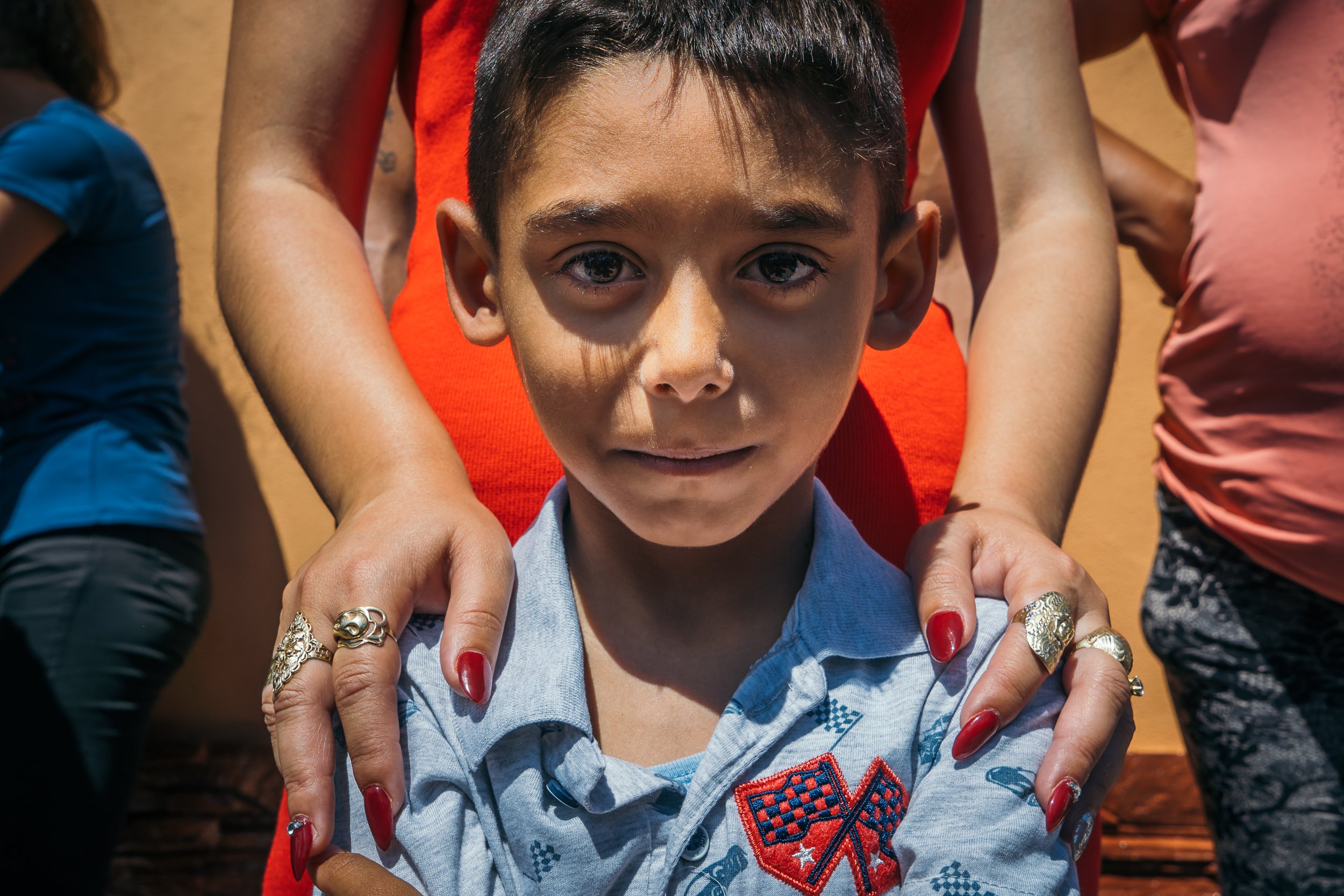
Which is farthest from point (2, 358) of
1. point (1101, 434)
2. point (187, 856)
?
point (1101, 434)

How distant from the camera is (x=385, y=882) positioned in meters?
0.95

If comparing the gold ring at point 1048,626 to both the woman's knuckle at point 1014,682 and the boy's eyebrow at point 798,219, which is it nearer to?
the woman's knuckle at point 1014,682

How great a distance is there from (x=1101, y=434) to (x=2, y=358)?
2833 mm

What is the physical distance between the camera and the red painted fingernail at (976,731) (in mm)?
994

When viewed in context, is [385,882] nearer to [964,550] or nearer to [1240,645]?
[964,550]

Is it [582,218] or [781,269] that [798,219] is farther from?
[582,218]

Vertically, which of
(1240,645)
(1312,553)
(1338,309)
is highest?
(1338,309)

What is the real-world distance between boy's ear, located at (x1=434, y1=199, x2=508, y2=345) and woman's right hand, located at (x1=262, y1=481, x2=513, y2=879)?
0.18 m

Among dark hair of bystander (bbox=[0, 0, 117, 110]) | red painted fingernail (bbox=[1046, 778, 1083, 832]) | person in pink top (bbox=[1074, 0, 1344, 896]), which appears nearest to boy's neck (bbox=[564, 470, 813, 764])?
red painted fingernail (bbox=[1046, 778, 1083, 832])

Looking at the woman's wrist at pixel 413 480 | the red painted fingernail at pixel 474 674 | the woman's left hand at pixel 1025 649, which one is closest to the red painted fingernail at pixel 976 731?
the woman's left hand at pixel 1025 649

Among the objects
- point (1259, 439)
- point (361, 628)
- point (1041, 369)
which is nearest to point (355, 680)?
point (361, 628)

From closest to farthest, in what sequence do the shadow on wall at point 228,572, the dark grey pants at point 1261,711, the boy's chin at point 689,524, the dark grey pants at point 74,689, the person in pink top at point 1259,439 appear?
the boy's chin at point 689,524 → the person in pink top at point 1259,439 → the dark grey pants at point 1261,711 → the dark grey pants at point 74,689 → the shadow on wall at point 228,572

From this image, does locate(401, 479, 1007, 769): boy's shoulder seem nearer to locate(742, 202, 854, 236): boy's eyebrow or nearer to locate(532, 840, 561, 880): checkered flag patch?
locate(532, 840, 561, 880): checkered flag patch

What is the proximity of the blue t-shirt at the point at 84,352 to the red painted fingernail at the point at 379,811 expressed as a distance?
1557mm
